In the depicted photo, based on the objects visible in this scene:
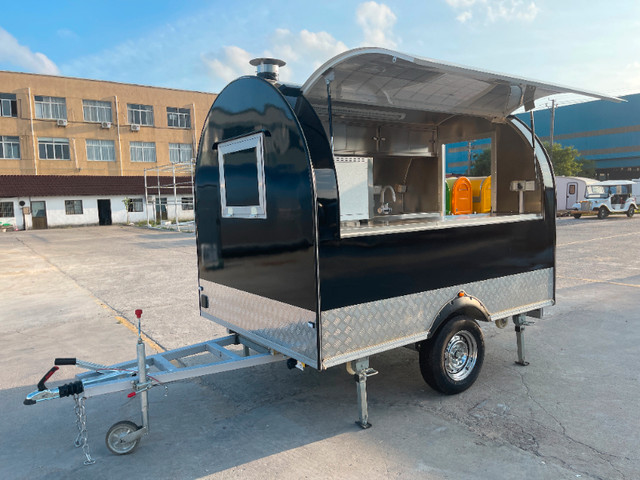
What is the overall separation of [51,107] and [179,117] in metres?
10.5

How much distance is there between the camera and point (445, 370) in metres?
4.50

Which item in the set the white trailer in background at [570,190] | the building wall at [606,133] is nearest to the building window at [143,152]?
the white trailer in background at [570,190]

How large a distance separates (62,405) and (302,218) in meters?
3.20

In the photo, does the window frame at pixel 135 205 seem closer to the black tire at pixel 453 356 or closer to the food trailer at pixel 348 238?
the food trailer at pixel 348 238

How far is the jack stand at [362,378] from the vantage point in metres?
3.94

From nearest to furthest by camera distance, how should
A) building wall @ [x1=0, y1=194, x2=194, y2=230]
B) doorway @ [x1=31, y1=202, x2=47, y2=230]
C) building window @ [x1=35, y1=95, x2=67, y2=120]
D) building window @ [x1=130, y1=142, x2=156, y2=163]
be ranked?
building wall @ [x1=0, y1=194, x2=194, y2=230]
doorway @ [x1=31, y1=202, x2=47, y2=230]
building window @ [x1=35, y1=95, x2=67, y2=120]
building window @ [x1=130, y1=142, x2=156, y2=163]

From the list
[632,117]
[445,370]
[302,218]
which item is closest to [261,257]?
[302,218]

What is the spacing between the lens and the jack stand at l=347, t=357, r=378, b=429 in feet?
12.9

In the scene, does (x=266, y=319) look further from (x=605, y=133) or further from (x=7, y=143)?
(x=605, y=133)

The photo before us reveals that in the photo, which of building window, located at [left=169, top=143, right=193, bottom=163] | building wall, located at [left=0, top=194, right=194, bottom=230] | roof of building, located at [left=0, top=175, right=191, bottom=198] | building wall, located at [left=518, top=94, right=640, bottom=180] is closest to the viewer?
roof of building, located at [left=0, top=175, right=191, bottom=198]

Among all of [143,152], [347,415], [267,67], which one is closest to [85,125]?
[143,152]

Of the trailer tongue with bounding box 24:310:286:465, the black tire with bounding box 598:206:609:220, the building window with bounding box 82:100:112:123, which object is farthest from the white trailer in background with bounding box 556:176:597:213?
the building window with bounding box 82:100:112:123

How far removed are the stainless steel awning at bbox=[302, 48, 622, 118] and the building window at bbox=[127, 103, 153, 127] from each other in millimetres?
41605

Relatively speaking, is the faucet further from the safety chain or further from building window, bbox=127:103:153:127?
building window, bbox=127:103:153:127
